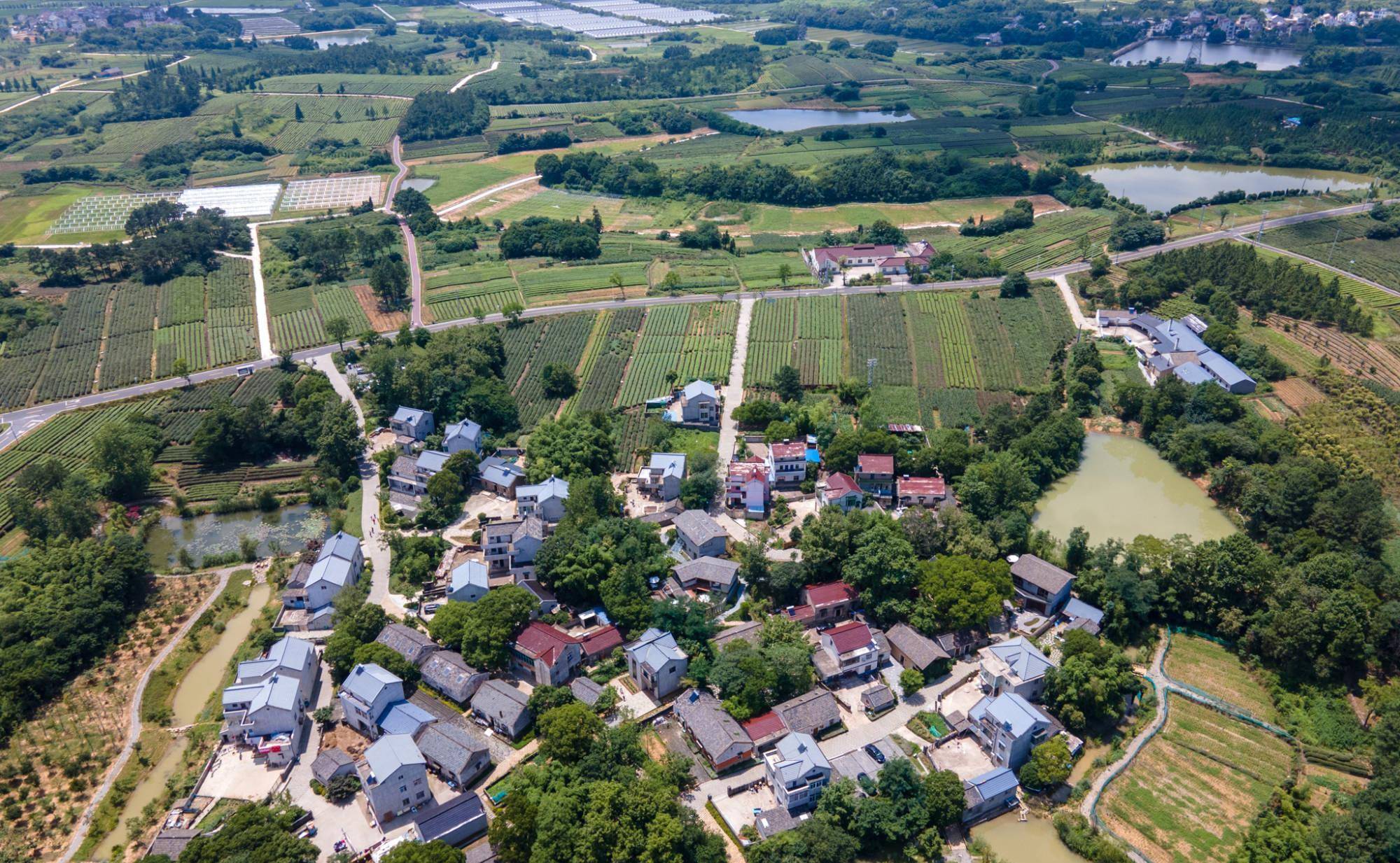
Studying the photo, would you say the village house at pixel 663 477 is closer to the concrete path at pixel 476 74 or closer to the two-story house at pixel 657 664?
the two-story house at pixel 657 664

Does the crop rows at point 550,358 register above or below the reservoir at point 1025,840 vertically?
above

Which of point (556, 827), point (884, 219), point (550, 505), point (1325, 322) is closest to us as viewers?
point (556, 827)

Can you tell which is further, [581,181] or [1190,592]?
[581,181]

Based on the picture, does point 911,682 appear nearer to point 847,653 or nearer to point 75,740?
point 847,653

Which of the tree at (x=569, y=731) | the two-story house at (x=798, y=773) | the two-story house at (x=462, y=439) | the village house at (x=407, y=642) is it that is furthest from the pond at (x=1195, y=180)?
the village house at (x=407, y=642)

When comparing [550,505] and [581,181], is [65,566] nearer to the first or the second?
[550,505]

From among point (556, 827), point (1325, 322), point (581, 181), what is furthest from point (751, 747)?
point (581, 181)

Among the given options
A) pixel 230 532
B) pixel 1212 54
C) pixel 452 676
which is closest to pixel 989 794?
pixel 452 676
